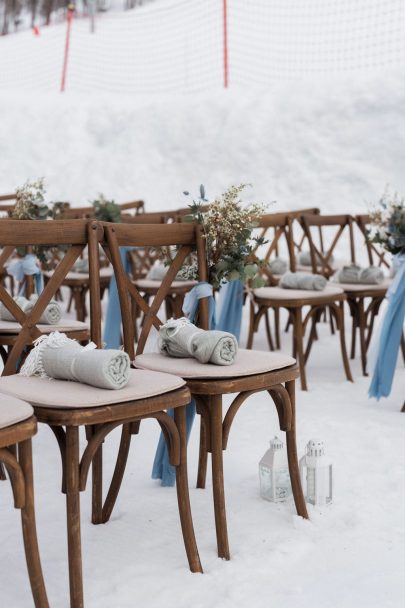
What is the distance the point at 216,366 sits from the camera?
2.11 metres

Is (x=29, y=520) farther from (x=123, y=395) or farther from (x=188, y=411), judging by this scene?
(x=188, y=411)

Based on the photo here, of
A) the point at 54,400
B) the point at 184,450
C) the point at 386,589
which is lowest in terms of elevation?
the point at 386,589

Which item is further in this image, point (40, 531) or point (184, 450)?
point (40, 531)

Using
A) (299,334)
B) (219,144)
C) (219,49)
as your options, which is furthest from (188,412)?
(219,49)

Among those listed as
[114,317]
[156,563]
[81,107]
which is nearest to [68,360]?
[156,563]

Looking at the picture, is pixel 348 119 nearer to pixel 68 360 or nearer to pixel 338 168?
pixel 338 168

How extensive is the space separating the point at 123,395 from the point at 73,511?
280 millimetres

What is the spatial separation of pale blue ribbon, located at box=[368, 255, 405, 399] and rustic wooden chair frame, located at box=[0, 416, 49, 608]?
2321 mm

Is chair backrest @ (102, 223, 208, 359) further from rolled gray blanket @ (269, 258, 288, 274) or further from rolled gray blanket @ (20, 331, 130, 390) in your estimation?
rolled gray blanket @ (269, 258, 288, 274)

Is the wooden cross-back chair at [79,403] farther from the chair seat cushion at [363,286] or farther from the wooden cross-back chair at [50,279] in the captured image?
the chair seat cushion at [363,286]

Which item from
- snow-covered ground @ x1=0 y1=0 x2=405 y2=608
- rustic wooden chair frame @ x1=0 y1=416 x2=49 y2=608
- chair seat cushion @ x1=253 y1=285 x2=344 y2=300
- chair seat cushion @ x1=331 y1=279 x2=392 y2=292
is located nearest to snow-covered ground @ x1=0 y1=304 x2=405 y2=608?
snow-covered ground @ x1=0 y1=0 x2=405 y2=608

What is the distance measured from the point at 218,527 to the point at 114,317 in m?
2.42

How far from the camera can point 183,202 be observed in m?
9.24

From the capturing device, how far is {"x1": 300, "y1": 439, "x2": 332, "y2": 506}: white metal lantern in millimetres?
2391
